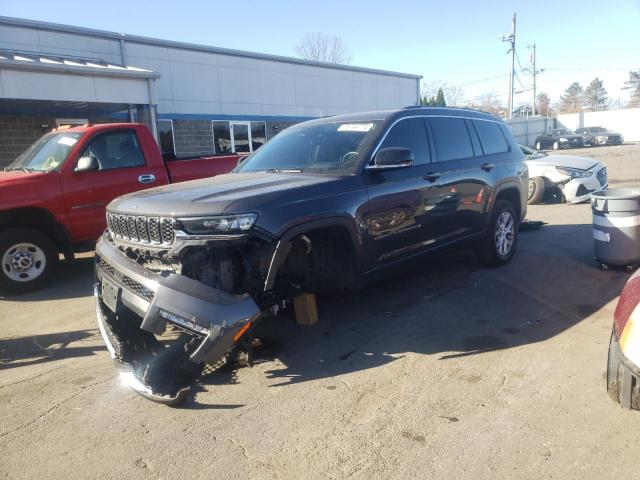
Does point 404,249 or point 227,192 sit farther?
point 404,249

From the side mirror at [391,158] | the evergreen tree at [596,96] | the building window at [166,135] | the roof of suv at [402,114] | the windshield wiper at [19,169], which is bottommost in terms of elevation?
the side mirror at [391,158]

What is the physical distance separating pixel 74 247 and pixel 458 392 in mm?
5402

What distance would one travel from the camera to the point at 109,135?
698cm

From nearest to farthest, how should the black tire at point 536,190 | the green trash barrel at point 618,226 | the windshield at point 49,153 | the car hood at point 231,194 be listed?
the car hood at point 231,194, the green trash barrel at point 618,226, the windshield at point 49,153, the black tire at point 536,190

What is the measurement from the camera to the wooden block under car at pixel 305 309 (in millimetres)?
4312

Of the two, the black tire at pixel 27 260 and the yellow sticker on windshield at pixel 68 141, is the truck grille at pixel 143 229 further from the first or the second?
the yellow sticker on windshield at pixel 68 141

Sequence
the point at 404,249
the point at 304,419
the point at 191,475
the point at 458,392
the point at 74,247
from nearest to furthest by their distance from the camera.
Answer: the point at 191,475
the point at 304,419
the point at 458,392
the point at 404,249
the point at 74,247

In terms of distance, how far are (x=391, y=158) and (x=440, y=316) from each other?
5.34 feet

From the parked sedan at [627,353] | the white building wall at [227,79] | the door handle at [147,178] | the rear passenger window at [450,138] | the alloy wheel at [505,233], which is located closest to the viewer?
the parked sedan at [627,353]

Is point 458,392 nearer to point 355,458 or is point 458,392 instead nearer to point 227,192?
point 355,458

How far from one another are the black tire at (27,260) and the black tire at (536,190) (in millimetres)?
9925

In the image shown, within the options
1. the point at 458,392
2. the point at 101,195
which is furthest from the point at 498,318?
the point at 101,195

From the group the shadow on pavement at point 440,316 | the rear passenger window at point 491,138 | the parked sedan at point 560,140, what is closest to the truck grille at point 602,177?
the shadow on pavement at point 440,316

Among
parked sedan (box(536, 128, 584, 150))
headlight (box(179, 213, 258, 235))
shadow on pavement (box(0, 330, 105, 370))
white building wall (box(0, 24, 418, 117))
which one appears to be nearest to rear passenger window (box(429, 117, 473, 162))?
headlight (box(179, 213, 258, 235))
